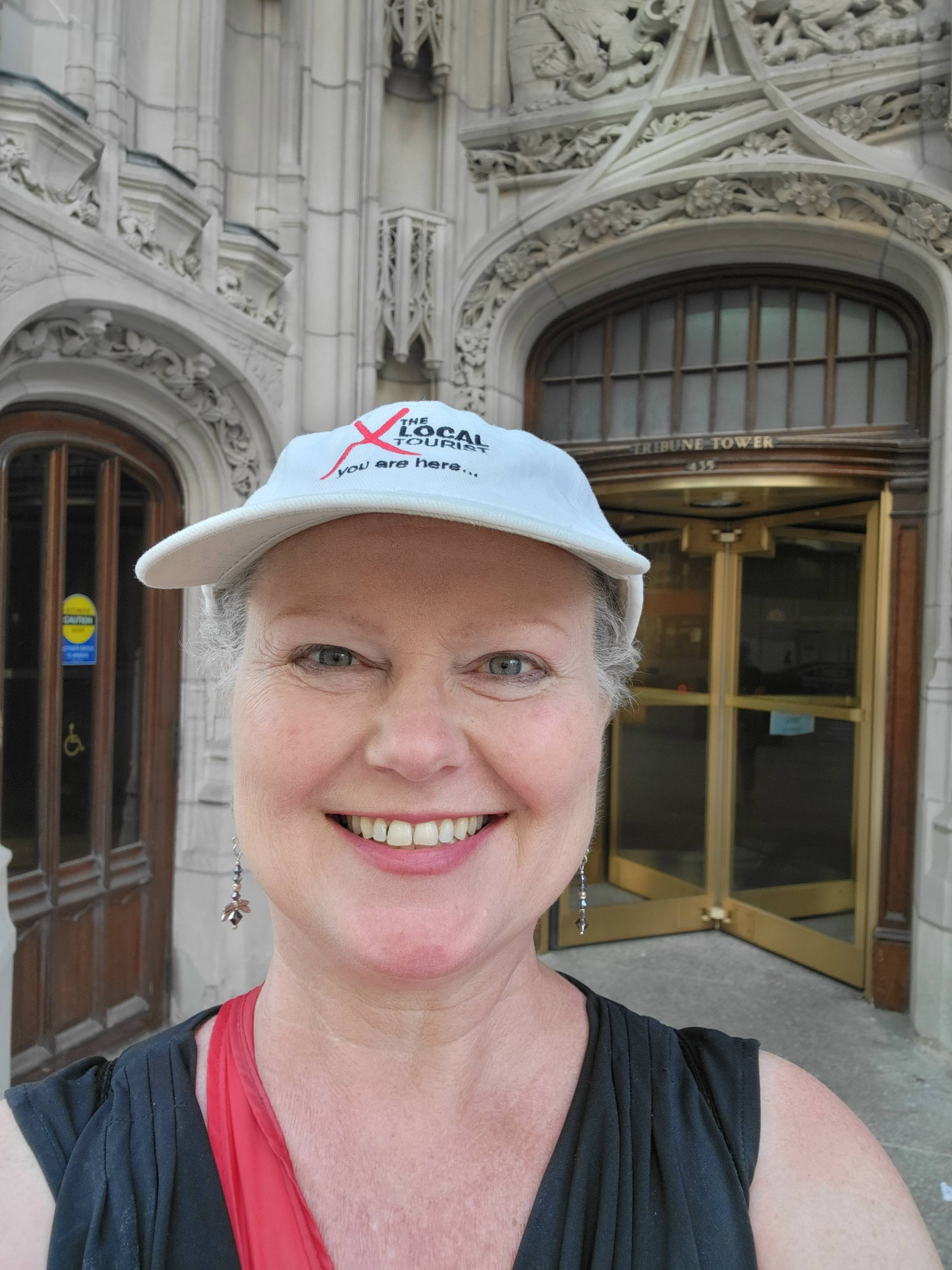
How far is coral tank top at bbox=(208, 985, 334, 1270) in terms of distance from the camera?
841mm

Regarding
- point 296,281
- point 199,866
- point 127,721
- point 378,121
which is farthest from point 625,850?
point 378,121

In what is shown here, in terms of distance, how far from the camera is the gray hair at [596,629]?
3.16 feet

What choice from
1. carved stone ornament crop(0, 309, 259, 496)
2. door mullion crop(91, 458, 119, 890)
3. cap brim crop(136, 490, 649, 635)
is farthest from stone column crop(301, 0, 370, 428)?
cap brim crop(136, 490, 649, 635)

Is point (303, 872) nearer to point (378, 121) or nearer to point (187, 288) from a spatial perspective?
point (187, 288)

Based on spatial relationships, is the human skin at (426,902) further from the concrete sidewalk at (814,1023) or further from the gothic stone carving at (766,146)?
the gothic stone carving at (766,146)

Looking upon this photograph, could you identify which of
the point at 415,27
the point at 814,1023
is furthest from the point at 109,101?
the point at 814,1023

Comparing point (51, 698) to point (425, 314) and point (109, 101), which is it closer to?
point (109, 101)

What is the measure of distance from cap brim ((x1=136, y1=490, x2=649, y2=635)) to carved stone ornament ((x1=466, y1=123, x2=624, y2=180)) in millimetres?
4076

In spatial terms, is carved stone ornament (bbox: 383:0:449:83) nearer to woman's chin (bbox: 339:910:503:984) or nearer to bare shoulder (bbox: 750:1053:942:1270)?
woman's chin (bbox: 339:910:503:984)

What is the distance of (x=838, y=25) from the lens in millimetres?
3971

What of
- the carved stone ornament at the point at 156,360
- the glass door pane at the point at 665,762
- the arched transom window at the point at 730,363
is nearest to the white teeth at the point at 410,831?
the carved stone ornament at the point at 156,360

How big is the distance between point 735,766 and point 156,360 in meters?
3.88

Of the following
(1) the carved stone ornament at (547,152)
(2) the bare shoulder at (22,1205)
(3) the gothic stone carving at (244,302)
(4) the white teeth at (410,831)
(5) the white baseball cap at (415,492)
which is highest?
(1) the carved stone ornament at (547,152)

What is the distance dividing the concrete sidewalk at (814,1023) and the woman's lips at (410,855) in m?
2.78
